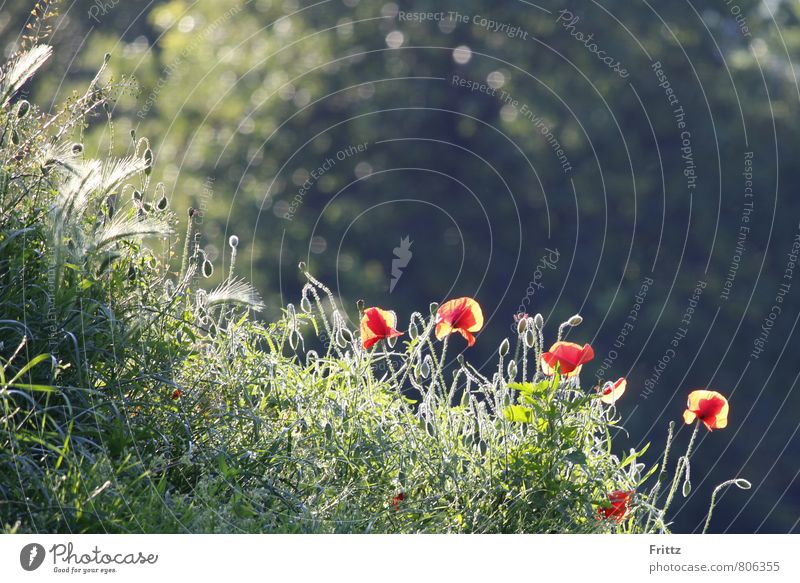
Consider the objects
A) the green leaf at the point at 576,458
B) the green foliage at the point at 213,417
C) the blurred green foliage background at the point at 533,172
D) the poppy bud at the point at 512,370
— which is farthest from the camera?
the blurred green foliage background at the point at 533,172

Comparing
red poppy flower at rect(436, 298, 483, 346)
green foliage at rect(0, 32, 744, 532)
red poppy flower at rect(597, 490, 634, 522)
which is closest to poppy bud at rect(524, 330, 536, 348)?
green foliage at rect(0, 32, 744, 532)

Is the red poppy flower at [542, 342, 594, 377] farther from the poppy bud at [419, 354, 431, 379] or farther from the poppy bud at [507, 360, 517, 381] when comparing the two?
the poppy bud at [419, 354, 431, 379]

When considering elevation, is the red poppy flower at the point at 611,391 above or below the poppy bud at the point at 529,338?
below

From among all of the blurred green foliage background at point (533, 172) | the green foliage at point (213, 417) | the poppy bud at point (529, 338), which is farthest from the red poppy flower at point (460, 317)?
the blurred green foliage background at point (533, 172)

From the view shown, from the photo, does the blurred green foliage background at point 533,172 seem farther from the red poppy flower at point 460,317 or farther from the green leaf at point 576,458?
the green leaf at point 576,458

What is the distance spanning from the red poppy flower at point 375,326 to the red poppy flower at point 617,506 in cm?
81

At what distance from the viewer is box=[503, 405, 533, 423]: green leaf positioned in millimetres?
3092

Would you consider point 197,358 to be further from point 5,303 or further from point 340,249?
point 340,249

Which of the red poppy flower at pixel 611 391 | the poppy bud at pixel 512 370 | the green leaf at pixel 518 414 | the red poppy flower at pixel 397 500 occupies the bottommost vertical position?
the red poppy flower at pixel 397 500

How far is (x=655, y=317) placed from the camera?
9359 mm

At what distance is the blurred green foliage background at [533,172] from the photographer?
30.8 ft

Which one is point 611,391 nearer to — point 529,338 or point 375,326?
point 529,338

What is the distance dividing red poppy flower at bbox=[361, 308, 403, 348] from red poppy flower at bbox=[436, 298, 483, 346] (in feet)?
0.48

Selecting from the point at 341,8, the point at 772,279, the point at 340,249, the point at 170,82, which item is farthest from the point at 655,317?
the point at 170,82
